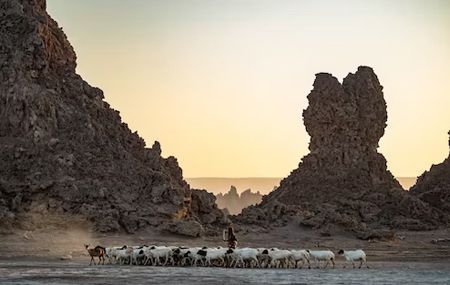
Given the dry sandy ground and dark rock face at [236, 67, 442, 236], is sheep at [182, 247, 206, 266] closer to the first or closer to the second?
the dry sandy ground

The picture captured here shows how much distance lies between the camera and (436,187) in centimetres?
8431

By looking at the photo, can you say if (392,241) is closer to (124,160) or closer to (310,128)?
(124,160)

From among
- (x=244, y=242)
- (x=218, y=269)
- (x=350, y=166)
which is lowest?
(x=218, y=269)

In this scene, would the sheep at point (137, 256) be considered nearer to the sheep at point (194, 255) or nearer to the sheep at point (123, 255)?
the sheep at point (123, 255)

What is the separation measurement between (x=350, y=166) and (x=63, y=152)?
3542 centimetres

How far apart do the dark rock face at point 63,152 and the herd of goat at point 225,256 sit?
13.3 m

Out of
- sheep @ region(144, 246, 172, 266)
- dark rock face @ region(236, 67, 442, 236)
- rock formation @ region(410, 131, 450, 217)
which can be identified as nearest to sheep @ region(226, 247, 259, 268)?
sheep @ region(144, 246, 172, 266)

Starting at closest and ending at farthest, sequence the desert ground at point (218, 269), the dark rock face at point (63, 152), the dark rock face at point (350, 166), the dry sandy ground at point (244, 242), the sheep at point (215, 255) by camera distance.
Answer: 1. the desert ground at point (218, 269)
2. the sheep at point (215, 255)
3. the dry sandy ground at point (244, 242)
4. the dark rock face at point (63, 152)
5. the dark rock face at point (350, 166)

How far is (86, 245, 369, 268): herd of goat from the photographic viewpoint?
3697cm

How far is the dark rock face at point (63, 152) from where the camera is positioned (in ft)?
173

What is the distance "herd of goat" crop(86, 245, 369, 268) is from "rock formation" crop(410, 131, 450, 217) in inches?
1688

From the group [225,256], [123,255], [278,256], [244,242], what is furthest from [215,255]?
[244,242]

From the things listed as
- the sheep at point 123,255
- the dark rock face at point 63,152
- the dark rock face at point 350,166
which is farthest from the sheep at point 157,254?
the dark rock face at point 350,166

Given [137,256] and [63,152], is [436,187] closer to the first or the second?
[63,152]
